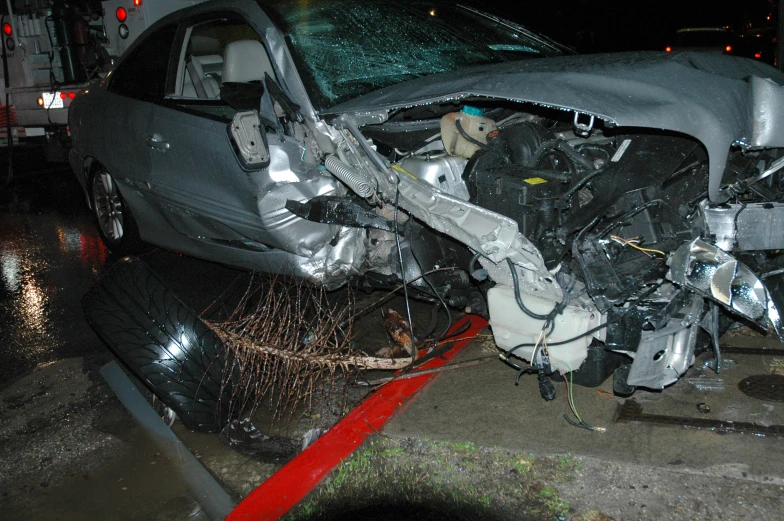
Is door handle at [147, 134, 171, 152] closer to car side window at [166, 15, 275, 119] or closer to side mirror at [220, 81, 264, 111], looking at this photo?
car side window at [166, 15, 275, 119]

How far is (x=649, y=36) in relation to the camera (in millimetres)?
18766

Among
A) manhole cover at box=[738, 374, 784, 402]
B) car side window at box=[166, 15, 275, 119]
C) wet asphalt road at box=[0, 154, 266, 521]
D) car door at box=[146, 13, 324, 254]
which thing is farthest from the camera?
car side window at box=[166, 15, 275, 119]

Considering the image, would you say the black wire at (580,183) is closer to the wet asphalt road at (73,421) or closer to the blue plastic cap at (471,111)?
the blue plastic cap at (471,111)

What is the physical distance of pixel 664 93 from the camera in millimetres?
2312

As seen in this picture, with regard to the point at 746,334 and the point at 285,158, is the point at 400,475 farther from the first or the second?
the point at 746,334

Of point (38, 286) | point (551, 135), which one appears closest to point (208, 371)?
point (551, 135)

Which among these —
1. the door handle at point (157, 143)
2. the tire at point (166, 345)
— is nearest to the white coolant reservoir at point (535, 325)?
the tire at point (166, 345)

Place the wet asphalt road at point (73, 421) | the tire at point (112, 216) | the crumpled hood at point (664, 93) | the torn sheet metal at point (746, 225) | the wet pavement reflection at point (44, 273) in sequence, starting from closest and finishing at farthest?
the crumpled hood at point (664, 93)
the torn sheet metal at point (746, 225)
the wet asphalt road at point (73, 421)
the wet pavement reflection at point (44, 273)
the tire at point (112, 216)

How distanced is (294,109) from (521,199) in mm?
1192

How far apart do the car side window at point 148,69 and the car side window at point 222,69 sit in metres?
0.10

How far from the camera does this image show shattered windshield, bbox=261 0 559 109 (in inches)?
127

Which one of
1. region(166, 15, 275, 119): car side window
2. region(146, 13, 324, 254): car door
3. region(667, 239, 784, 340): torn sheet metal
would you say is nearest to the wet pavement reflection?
region(146, 13, 324, 254): car door

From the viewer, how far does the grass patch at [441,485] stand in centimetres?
242

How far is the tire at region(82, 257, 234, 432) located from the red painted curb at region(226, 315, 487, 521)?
0.54 metres
